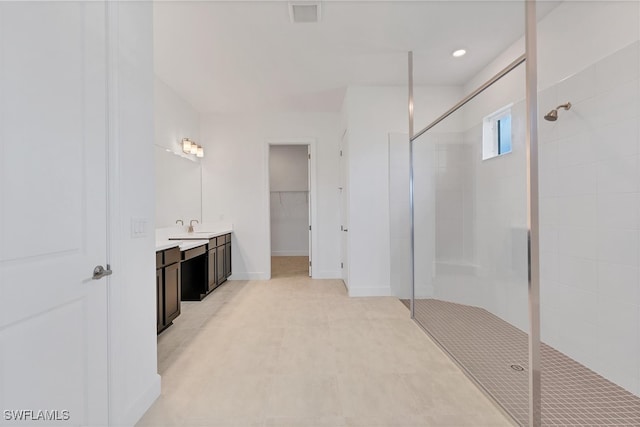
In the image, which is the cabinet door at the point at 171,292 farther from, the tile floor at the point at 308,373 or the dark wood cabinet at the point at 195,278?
the dark wood cabinet at the point at 195,278

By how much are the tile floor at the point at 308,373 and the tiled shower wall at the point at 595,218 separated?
0.94 meters

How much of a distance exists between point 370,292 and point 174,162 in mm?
3188

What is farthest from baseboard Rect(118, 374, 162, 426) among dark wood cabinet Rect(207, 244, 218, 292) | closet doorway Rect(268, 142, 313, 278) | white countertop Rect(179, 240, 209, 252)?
closet doorway Rect(268, 142, 313, 278)

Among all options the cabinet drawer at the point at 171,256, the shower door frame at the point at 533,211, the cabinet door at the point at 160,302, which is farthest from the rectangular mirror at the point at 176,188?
the shower door frame at the point at 533,211

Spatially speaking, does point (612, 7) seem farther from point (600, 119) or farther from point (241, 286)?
point (241, 286)

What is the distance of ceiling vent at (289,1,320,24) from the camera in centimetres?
226

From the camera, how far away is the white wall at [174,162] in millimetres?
3568

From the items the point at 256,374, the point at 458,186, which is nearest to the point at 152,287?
the point at 256,374

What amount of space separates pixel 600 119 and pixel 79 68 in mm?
2990

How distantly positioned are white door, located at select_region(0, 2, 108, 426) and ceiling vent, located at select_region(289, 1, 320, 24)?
1.42 metres

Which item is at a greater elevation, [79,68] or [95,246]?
[79,68]

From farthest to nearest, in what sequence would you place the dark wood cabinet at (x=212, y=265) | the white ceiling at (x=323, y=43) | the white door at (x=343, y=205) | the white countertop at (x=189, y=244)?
the white door at (x=343, y=205) < the dark wood cabinet at (x=212, y=265) < the white countertop at (x=189, y=244) < the white ceiling at (x=323, y=43)

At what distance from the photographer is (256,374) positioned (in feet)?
6.55

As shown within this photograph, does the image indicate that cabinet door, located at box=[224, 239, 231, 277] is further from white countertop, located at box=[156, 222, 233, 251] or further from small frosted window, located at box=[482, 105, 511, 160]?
small frosted window, located at box=[482, 105, 511, 160]
